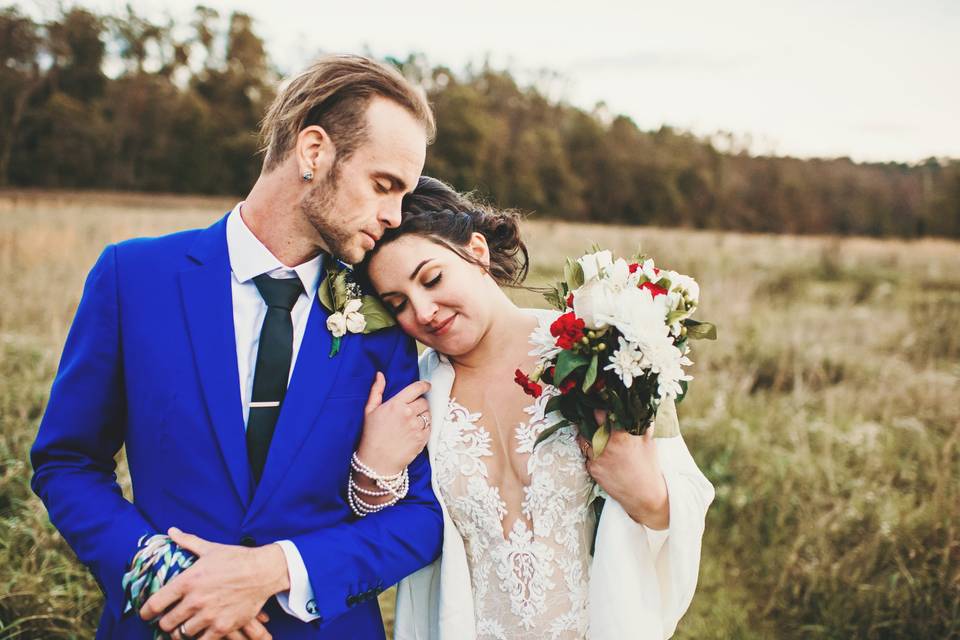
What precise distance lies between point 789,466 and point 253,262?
446 centimetres

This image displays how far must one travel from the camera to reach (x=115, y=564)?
69.5 inches

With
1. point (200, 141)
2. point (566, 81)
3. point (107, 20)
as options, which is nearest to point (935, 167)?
point (566, 81)

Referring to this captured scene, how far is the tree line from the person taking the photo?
24.2m

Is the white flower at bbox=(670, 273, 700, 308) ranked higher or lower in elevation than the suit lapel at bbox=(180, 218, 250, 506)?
higher

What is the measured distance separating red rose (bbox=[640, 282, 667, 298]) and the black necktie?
3.65 ft

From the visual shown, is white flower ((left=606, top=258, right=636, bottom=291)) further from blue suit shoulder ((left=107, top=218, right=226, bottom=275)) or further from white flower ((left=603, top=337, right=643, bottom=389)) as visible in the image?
blue suit shoulder ((left=107, top=218, right=226, bottom=275))

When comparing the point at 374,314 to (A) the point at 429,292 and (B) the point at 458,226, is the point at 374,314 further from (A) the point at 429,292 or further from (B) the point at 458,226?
(B) the point at 458,226

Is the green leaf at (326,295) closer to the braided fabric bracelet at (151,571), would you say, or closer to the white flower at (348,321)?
the white flower at (348,321)

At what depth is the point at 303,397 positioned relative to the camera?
1943 mm

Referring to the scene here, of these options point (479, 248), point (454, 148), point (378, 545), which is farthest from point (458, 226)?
point (454, 148)

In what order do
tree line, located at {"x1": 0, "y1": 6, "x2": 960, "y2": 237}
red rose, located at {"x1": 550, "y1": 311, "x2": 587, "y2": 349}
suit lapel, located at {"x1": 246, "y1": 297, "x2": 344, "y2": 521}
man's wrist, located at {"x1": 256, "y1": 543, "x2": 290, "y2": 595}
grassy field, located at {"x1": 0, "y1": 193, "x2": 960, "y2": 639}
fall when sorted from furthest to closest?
tree line, located at {"x1": 0, "y1": 6, "x2": 960, "y2": 237}
grassy field, located at {"x1": 0, "y1": 193, "x2": 960, "y2": 639}
red rose, located at {"x1": 550, "y1": 311, "x2": 587, "y2": 349}
suit lapel, located at {"x1": 246, "y1": 297, "x2": 344, "y2": 521}
man's wrist, located at {"x1": 256, "y1": 543, "x2": 290, "y2": 595}

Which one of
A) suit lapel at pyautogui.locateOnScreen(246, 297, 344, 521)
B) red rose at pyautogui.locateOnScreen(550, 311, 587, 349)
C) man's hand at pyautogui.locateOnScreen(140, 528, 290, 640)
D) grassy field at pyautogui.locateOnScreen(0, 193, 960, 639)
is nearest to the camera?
man's hand at pyautogui.locateOnScreen(140, 528, 290, 640)

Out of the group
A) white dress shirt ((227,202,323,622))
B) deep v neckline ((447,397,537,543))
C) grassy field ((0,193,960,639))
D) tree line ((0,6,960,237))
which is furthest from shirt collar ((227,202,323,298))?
tree line ((0,6,960,237))

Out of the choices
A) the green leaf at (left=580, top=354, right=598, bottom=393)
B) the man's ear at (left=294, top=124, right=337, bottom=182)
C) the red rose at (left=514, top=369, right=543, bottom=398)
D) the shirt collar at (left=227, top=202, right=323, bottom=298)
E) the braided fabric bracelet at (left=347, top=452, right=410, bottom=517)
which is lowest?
the braided fabric bracelet at (left=347, top=452, right=410, bottom=517)
